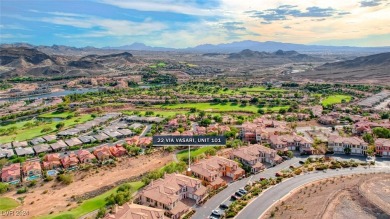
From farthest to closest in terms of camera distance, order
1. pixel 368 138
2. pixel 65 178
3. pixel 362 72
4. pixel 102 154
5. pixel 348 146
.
→ pixel 362 72
pixel 368 138
pixel 102 154
pixel 348 146
pixel 65 178

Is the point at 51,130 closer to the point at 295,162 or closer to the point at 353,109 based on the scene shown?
the point at 295,162

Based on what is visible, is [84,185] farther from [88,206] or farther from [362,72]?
[362,72]

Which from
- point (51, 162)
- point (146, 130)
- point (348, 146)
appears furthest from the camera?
point (146, 130)

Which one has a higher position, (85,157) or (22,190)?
(85,157)

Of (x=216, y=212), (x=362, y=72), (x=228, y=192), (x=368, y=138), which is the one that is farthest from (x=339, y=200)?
(x=362, y=72)

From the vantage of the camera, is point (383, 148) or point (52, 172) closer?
point (52, 172)

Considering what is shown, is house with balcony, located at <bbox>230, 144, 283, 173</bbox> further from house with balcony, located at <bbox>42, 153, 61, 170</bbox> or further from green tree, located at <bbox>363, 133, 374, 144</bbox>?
house with balcony, located at <bbox>42, 153, 61, 170</bbox>
